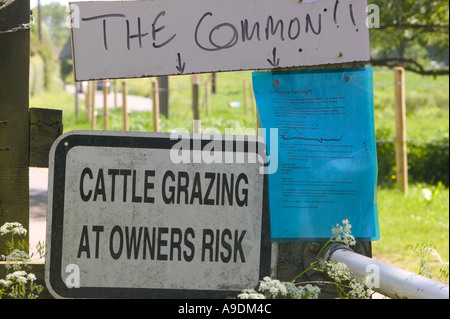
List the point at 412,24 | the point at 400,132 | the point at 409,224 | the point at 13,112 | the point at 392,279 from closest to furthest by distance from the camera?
the point at 392,279 → the point at 13,112 → the point at 409,224 → the point at 400,132 → the point at 412,24

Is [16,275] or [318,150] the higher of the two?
[318,150]

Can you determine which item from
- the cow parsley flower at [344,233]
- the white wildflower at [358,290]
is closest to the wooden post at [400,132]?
the cow parsley flower at [344,233]

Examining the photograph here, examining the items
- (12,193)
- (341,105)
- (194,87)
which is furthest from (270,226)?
(194,87)

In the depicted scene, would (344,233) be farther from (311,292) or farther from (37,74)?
(37,74)

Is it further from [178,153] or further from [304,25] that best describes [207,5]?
[178,153]

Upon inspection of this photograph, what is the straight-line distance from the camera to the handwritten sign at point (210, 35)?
8.67 ft

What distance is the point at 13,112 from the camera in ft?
9.16

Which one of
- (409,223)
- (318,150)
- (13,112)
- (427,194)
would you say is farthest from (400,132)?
(13,112)

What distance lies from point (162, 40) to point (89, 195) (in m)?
0.67

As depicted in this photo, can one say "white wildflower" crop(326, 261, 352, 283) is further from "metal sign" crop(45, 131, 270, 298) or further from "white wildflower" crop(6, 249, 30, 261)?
"white wildflower" crop(6, 249, 30, 261)

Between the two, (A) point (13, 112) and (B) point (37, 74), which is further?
(B) point (37, 74)

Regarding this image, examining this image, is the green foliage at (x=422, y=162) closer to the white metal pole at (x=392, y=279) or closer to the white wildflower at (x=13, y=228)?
the white metal pole at (x=392, y=279)

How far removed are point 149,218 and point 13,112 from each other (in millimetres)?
777
